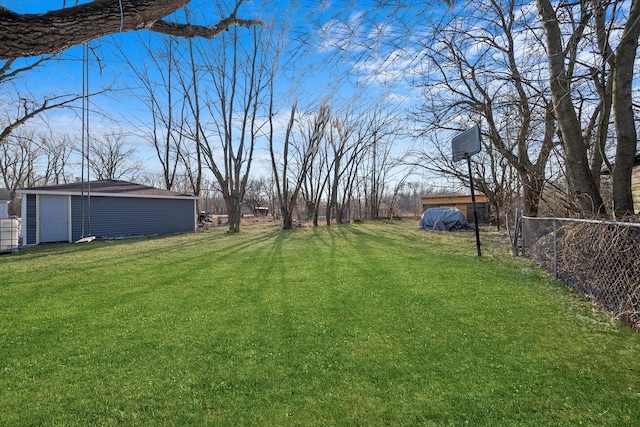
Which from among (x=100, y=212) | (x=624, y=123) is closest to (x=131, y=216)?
(x=100, y=212)

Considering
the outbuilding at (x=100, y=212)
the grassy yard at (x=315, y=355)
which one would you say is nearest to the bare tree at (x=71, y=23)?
the grassy yard at (x=315, y=355)

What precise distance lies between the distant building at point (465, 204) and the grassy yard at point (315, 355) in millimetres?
16356

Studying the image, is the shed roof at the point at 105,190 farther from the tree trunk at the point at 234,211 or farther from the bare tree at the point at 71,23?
the bare tree at the point at 71,23

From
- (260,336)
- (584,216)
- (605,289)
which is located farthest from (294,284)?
(584,216)

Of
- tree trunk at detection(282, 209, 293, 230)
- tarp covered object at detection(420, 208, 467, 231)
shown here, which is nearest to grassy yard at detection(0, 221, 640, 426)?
tarp covered object at detection(420, 208, 467, 231)

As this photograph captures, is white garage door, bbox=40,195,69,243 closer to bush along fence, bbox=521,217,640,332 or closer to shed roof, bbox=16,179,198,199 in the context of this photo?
shed roof, bbox=16,179,198,199

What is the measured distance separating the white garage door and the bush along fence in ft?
47.1

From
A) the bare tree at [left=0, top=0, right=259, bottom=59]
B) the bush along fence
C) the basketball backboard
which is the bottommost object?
the bush along fence

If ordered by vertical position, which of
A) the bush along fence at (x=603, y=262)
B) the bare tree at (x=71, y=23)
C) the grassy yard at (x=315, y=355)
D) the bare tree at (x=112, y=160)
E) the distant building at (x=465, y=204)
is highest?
the bare tree at (x=112, y=160)

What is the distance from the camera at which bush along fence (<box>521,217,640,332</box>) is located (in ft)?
8.36

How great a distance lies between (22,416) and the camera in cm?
152

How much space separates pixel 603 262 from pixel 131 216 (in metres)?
14.6

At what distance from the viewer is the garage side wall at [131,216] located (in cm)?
1137

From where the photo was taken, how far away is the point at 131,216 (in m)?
12.8
